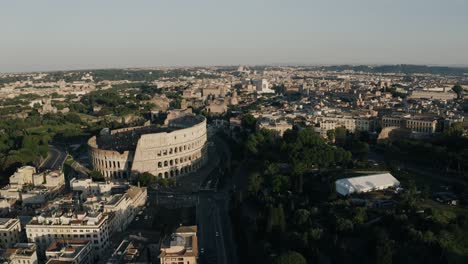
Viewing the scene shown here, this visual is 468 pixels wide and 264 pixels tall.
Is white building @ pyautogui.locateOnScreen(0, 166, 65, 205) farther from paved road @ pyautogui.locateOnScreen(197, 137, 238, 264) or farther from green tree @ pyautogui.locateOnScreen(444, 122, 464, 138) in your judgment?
green tree @ pyautogui.locateOnScreen(444, 122, 464, 138)

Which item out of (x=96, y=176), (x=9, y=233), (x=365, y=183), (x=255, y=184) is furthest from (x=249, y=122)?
(x=9, y=233)

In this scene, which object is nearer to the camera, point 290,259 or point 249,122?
point 290,259

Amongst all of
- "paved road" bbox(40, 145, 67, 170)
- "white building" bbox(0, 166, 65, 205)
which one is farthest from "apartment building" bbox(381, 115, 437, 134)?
"paved road" bbox(40, 145, 67, 170)

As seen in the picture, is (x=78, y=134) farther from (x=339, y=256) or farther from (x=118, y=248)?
(x=339, y=256)

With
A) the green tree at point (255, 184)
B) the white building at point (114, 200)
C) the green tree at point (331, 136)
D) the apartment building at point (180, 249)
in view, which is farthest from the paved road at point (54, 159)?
the green tree at point (331, 136)

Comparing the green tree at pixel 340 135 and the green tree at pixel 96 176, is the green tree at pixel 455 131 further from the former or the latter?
the green tree at pixel 96 176

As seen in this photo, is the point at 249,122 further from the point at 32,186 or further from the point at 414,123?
the point at 32,186
